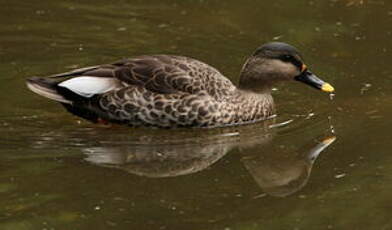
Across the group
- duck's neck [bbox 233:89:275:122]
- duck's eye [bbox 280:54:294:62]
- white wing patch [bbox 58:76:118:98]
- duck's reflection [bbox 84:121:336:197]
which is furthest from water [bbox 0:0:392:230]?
duck's eye [bbox 280:54:294:62]

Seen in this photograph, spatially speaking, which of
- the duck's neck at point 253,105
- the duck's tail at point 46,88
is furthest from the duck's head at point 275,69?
the duck's tail at point 46,88

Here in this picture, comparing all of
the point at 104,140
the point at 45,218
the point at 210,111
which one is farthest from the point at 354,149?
the point at 45,218

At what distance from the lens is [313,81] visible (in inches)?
428

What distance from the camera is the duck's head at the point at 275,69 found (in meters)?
10.8

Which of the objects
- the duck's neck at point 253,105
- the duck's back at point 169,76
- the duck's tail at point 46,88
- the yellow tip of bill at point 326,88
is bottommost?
the duck's neck at point 253,105

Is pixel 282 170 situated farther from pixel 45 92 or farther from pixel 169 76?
pixel 45 92

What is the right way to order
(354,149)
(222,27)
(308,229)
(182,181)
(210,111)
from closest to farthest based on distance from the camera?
1. (308,229)
2. (182,181)
3. (354,149)
4. (210,111)
5. (222,27)

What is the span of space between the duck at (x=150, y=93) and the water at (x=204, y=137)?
148 mm

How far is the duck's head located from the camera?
35.6ft

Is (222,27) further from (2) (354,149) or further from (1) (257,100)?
(2) (354,149)

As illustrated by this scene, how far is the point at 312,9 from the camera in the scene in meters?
14.1

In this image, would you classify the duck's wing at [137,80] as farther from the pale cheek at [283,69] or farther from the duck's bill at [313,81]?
the duck's bill at [313,81]

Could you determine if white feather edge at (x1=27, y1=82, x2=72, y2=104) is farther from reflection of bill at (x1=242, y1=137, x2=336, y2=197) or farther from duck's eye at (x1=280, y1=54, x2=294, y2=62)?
duck's eye at (x1=280, y1=54, x2=294, y2=62)

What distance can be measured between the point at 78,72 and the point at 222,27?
11.0 feet
